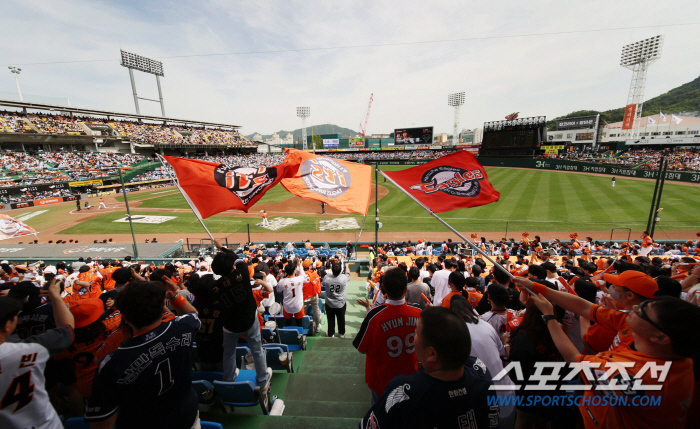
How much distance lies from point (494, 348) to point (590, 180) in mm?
45928

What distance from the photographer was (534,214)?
23.7 m

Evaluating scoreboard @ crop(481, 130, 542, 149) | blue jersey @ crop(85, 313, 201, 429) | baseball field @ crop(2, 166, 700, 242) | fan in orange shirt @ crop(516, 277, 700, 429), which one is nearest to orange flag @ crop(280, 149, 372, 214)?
blue jersey @ crop(85, 313, 201, 429)

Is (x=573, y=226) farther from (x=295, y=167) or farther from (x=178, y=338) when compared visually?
(x=178, y=338)

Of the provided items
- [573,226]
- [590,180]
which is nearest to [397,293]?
[573,226]

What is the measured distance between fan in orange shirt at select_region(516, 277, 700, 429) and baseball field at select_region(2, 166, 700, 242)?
1832 cm

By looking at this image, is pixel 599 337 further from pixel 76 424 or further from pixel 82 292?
pixel 82 292

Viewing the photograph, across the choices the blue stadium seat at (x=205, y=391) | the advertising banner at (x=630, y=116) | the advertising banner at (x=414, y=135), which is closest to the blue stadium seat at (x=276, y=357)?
the blue stadium seat at (x=205, y=391)

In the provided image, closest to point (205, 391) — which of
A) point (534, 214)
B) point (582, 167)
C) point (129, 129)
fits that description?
point (534, 214)

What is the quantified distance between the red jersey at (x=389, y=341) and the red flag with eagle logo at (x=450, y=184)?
325 centimetres

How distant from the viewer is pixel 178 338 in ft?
8.16

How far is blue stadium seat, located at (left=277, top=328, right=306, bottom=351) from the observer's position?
5.31m

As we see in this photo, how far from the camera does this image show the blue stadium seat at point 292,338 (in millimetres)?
5309

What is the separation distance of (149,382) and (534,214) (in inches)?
1084

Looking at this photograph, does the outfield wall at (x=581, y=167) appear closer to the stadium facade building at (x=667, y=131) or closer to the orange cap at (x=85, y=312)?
the stadium facade building at (x=667, y=131)
